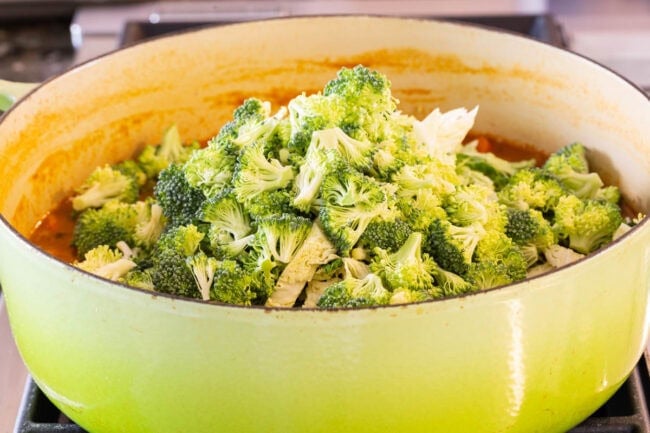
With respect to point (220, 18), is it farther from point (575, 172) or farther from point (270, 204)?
point (270, 204)

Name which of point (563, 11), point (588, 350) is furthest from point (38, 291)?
point (563, 11)

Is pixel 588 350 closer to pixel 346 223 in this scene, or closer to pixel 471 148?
pixel 346 223

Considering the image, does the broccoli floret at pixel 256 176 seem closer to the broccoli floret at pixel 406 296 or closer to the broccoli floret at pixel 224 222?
the broccoli floret at pixel 224 222

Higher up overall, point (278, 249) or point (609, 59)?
point (278, 249)

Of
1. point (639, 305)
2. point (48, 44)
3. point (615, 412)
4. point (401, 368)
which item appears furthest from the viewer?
point (48, 44)

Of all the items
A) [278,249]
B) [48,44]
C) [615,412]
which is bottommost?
[48,44]

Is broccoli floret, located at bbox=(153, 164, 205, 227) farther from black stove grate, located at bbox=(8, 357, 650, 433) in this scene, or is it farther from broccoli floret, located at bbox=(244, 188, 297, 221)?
black stove grate, located at bbox=(8, 357, 650, 433)

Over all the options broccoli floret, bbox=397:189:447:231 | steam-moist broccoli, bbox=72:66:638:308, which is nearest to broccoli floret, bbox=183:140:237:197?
steam-moist broccoli, bbox=72:66:638:308
